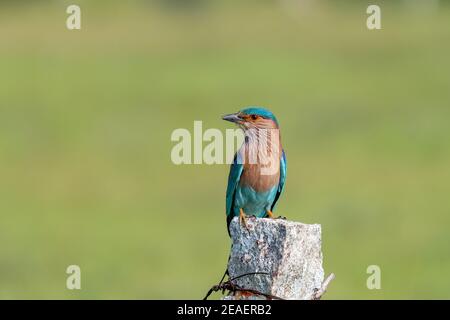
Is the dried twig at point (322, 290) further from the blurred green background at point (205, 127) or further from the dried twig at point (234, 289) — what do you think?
the blurred green background at point (205, 127)

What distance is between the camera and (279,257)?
243 inches

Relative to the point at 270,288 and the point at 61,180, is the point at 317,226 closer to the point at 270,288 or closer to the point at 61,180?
the point at 270,288

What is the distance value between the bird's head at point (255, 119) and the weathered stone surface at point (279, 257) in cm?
258

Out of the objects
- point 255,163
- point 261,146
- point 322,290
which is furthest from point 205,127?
point 322,290

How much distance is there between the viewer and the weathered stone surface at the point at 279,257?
20.2 ft

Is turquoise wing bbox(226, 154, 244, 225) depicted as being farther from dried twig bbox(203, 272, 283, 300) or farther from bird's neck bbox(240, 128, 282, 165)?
dried twig bbox(203, 272, 283, 300)

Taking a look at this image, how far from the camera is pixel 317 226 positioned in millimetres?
6316

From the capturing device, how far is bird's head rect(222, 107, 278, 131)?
890cm

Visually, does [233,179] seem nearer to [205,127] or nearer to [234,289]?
[234,289]

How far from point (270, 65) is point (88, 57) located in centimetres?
668

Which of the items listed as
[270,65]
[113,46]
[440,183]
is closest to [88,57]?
[113,46]

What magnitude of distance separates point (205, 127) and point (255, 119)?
21566 millimetres

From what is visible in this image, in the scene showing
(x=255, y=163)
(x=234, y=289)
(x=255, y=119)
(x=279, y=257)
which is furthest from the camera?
(x=255, y=163)

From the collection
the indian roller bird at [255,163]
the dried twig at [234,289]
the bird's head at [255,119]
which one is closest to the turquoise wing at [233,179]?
the indian roller bird at [255,163]
